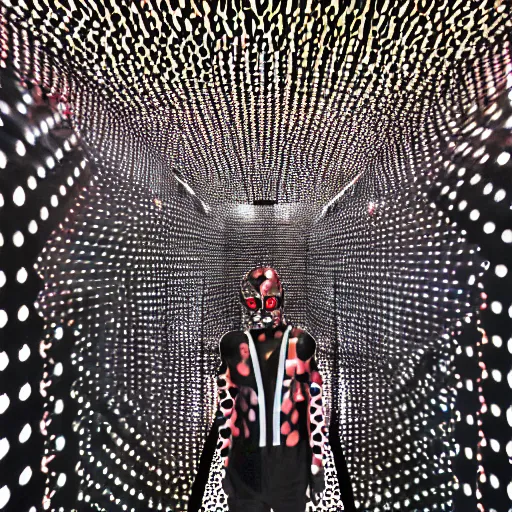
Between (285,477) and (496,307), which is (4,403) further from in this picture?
(285,477)

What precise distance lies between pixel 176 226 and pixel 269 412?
935 mm

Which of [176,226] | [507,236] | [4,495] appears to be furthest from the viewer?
[176,226]

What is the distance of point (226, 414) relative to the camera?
4.13ft

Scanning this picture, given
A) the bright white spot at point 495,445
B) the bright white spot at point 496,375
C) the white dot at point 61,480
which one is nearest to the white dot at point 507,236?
the bright white spot at point 496,375

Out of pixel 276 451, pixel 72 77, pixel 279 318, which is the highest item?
pixel 72 77

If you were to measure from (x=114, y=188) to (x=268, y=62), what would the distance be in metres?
0.54

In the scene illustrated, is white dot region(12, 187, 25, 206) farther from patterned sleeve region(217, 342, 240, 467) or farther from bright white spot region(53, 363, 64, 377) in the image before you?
patterned sleeve region(217, 342, 240, 467)

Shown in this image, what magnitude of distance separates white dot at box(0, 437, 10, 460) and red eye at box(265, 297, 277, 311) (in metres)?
0.83

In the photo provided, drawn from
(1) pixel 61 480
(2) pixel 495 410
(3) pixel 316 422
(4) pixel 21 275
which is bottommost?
(3) pixel 316 422

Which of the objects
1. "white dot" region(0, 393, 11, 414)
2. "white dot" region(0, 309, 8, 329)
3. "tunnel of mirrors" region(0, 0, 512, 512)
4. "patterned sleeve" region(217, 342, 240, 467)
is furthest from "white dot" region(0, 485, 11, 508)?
"patterned sleeve" region(217, 342, 240, 467)

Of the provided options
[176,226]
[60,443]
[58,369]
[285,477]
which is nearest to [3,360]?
[58,369]

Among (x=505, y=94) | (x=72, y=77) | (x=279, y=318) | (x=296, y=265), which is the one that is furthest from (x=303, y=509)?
(x=296, y=265)

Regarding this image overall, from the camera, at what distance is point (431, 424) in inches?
38.2

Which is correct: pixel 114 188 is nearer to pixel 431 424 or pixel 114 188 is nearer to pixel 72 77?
pixel 72 77
